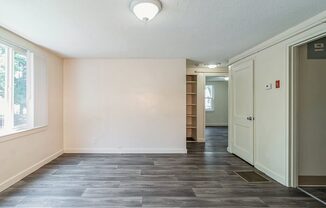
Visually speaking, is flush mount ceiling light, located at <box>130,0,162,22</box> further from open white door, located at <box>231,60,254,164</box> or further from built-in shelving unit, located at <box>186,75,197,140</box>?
built-in shelving unit, located at <box>186,75,197,140</box>

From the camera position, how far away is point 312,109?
129 inches

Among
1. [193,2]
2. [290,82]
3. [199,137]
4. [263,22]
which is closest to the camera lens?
[193,2]

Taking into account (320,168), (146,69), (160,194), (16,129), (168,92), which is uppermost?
(146,69)

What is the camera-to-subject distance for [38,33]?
132 inches

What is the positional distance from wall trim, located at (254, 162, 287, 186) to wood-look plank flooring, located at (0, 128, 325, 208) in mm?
106

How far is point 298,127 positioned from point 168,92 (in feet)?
9.46

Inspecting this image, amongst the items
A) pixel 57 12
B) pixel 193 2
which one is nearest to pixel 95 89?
pixel 57 12

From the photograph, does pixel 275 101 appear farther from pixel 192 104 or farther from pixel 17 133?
pixel 17 133

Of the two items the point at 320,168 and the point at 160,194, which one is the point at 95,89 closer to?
the point at 160,194

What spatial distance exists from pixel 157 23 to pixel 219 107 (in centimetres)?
938

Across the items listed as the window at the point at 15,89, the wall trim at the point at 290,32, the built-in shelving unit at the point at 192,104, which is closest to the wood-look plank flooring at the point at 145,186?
the window at the point at 15,89

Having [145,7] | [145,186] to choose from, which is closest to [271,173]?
[145,186]

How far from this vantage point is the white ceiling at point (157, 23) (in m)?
2.39

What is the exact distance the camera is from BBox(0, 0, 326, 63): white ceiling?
2393 mm
